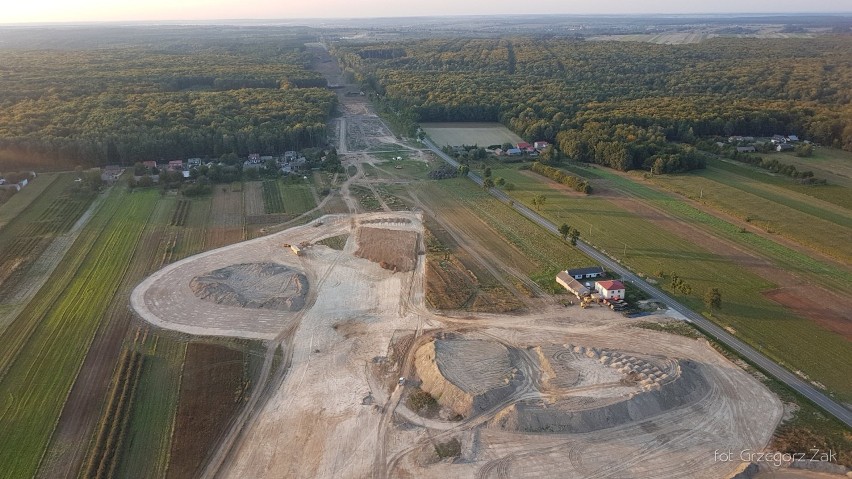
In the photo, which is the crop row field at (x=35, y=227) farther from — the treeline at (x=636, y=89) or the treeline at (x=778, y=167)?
the treeline at (x=778, y=167)

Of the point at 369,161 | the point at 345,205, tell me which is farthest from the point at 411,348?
the point at 369,161

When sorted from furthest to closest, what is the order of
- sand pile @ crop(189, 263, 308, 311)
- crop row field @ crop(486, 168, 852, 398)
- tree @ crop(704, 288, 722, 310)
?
1. sand pile @ crop(189, 263, 308, 311)
2. tree @ crop(704, 288, 722, 310)
3. crop row field @ crop(486, 168, 852, 398)

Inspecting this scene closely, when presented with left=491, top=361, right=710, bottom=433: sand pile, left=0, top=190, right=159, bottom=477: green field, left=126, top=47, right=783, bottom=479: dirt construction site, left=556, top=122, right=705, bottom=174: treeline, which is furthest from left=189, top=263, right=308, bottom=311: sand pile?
left=556, top=122, right=705, bottom=174: treeline

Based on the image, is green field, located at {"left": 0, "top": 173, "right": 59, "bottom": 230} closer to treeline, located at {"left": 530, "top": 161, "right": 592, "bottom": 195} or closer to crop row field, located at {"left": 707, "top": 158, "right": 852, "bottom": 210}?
treeline, located at {"left": 530, "top": 161, "right": 592, "bottom": 195}

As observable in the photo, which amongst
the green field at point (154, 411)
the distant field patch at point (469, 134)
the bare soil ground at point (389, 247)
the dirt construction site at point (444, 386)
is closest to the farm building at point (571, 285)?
the dirt construction site at point (444, 386)

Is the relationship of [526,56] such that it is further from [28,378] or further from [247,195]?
[28,378]
